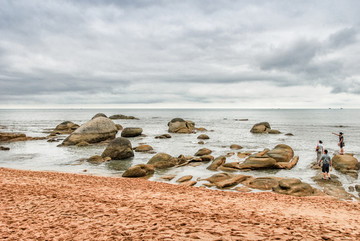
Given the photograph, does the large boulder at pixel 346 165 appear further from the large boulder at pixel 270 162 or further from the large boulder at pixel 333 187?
the large boulder at pixel 270 162

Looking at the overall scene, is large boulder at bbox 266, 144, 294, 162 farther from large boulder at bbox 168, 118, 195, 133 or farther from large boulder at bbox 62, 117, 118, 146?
large boulder at bbox 168, 118, 195, 133

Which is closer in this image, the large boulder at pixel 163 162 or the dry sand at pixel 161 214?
the dry sand at pixel 161 214

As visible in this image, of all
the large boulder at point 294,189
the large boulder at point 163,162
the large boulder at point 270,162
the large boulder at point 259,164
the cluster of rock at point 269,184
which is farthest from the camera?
the large boulder at point 163,162

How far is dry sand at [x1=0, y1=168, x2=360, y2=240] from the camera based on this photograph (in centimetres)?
618

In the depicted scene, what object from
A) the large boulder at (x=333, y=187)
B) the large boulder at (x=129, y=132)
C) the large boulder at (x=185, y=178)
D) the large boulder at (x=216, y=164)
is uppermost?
the large boulder at (x=129, y=132)

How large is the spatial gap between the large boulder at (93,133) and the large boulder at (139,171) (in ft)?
55.4

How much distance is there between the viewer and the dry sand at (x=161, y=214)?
6.18 m

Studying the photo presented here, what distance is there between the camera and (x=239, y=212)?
8.11 m

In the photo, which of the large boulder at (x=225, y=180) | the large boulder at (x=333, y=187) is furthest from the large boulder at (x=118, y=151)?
the large boulder at (x=333, y=187)

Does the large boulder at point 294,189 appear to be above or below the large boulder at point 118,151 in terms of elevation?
below

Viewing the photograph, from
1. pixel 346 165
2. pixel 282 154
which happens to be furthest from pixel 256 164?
pixel 346 165

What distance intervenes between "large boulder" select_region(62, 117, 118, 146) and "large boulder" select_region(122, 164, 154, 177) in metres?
16.9

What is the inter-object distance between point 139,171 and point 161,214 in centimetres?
844

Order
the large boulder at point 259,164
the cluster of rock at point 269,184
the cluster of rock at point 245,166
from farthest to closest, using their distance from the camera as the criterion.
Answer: the large boulder at point 259,164, the cluster of rock at point 245,166, the cluster of rock at point 269,184
